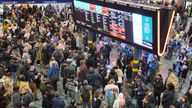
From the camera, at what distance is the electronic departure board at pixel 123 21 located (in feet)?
44.3

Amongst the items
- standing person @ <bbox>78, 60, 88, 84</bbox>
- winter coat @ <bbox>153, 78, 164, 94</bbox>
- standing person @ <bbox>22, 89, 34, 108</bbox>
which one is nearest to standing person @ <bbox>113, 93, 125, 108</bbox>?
winter coat @ <bbox>153, 78, 164, 94</bbox>

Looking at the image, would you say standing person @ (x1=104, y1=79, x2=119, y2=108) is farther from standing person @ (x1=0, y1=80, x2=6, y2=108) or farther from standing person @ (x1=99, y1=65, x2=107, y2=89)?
standing person @ (x1=0, y1=80, x2=6, y2=108)

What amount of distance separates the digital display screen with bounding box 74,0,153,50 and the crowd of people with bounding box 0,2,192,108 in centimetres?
135

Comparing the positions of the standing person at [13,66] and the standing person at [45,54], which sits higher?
the standing person at [13,66]

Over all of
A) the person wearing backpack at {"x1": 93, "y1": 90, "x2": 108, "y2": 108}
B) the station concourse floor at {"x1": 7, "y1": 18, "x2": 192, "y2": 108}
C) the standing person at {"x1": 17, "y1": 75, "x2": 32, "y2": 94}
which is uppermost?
the standing person at {"x1": 17, "y1": 75, "x2": 32, "y2": 94}

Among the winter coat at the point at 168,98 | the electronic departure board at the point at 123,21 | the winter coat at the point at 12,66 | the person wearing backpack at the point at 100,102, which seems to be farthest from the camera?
the winter coat at the point at 12,66

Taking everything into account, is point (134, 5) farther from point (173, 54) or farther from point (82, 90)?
point (173, 54)

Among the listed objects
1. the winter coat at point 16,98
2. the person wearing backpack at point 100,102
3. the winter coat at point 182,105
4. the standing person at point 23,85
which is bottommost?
the winter coat at point 182,105

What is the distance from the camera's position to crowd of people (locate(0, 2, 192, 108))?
13.5 m

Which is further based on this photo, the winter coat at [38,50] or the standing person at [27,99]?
the winter coat at [38,50]

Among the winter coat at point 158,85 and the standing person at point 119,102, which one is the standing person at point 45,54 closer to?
the winter coat at point 158,85

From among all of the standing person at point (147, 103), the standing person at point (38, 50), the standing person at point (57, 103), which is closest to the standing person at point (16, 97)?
the standing person at point (57, 103)

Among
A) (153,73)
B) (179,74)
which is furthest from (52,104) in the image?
(179,74)

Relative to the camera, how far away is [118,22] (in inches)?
604
